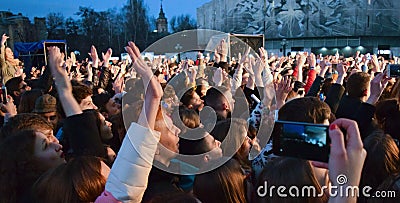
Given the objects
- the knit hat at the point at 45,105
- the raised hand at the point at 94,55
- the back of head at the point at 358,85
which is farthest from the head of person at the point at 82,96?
the raised hand at the point at 94,55

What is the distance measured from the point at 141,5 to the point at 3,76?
40.4 metres

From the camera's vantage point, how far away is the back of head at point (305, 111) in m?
2.60

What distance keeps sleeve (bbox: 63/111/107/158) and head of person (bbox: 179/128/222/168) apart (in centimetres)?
62

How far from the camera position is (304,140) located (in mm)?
1347

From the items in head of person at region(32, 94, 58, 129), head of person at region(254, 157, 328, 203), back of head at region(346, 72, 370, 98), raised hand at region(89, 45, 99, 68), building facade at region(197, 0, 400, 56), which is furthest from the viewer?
building facade at region(197, 0, 400, 56)

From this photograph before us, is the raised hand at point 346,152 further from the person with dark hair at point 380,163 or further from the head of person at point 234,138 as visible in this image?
the head of person at point 234,138

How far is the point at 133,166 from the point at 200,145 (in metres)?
1.24

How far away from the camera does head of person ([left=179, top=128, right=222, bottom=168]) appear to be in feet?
8.90

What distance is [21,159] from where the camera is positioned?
2.26 meters

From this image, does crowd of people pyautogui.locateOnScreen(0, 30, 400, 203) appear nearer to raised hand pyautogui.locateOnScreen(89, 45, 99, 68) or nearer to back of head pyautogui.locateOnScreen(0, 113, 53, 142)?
back of head pyautogui.locateOnScreen(0, 113, 53, 142)

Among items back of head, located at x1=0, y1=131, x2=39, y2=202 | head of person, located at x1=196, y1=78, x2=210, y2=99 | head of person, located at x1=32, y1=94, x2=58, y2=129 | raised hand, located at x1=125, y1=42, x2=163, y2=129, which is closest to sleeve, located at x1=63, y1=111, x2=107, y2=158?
back of head, located at x1=0, y1=131, x2=39, y2=202

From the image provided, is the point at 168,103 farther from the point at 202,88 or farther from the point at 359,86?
the point at 202,88

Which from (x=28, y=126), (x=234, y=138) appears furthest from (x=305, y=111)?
(x=28, y=126)

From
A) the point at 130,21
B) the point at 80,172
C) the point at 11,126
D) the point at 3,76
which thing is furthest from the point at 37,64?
the point at 130,21
